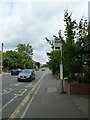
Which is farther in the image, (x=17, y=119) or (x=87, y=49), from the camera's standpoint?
(x=87, y=49)

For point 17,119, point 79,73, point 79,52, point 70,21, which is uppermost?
point 70,21

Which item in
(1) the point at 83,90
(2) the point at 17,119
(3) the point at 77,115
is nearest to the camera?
(2) the point at 17,119

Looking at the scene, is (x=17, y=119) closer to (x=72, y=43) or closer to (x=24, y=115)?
(x=24, y=115)

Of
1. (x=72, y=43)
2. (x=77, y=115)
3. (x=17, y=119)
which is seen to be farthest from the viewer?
(x=72, y=43)

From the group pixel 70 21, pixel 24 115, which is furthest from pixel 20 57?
pixel 24 115

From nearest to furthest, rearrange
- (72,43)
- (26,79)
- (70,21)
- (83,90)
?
(83,90)
(72,43)
(70,21)
(26,79)

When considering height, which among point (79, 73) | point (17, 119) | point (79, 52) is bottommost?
point (17, 119)

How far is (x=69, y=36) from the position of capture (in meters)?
22.0

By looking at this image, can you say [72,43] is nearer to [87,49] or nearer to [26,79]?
[87,49]

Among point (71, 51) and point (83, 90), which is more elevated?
point (71, 51)

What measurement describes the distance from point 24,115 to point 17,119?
847mm

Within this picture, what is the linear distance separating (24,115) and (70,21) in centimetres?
1217

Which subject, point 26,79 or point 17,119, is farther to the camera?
point 26,79

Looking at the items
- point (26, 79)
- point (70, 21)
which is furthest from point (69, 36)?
point (26, 79)
